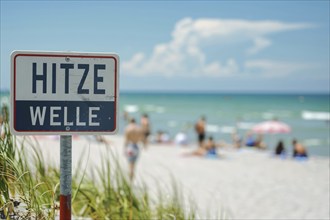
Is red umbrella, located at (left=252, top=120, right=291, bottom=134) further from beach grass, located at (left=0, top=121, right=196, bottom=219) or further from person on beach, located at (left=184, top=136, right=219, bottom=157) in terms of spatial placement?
beach grass, located at (left=0, top=121, right=196, bottom=219)

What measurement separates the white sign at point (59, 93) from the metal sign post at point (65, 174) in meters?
0.06

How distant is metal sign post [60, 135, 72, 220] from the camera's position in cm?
217

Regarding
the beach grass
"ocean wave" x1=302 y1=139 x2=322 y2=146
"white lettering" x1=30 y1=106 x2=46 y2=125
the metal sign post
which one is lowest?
"ocean wave" x1=302 y1=139 x2=322 y2=146

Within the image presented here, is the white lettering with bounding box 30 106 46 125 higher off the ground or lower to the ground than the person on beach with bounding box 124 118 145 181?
higher

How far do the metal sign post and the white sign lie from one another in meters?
0.06

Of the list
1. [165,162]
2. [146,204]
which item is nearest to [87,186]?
[146,204]

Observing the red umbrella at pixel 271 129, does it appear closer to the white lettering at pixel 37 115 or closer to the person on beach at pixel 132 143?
the person on beach at pixel 132 143

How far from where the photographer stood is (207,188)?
9.62 m

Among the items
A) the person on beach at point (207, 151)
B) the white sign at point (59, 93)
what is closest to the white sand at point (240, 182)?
the person on beach at point (207, 151)

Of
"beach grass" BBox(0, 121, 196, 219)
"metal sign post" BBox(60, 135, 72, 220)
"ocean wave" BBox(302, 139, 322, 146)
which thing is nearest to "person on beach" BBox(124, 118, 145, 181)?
"beach grass" BBox(0, 121, 196, 219)

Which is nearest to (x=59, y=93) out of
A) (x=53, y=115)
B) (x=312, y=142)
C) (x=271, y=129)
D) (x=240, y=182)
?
(x=53, y=115)

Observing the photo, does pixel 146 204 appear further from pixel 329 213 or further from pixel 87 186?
pixel 329 213

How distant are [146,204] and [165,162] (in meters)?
9.88

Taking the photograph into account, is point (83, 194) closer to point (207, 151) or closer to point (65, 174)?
point (65, 174)
